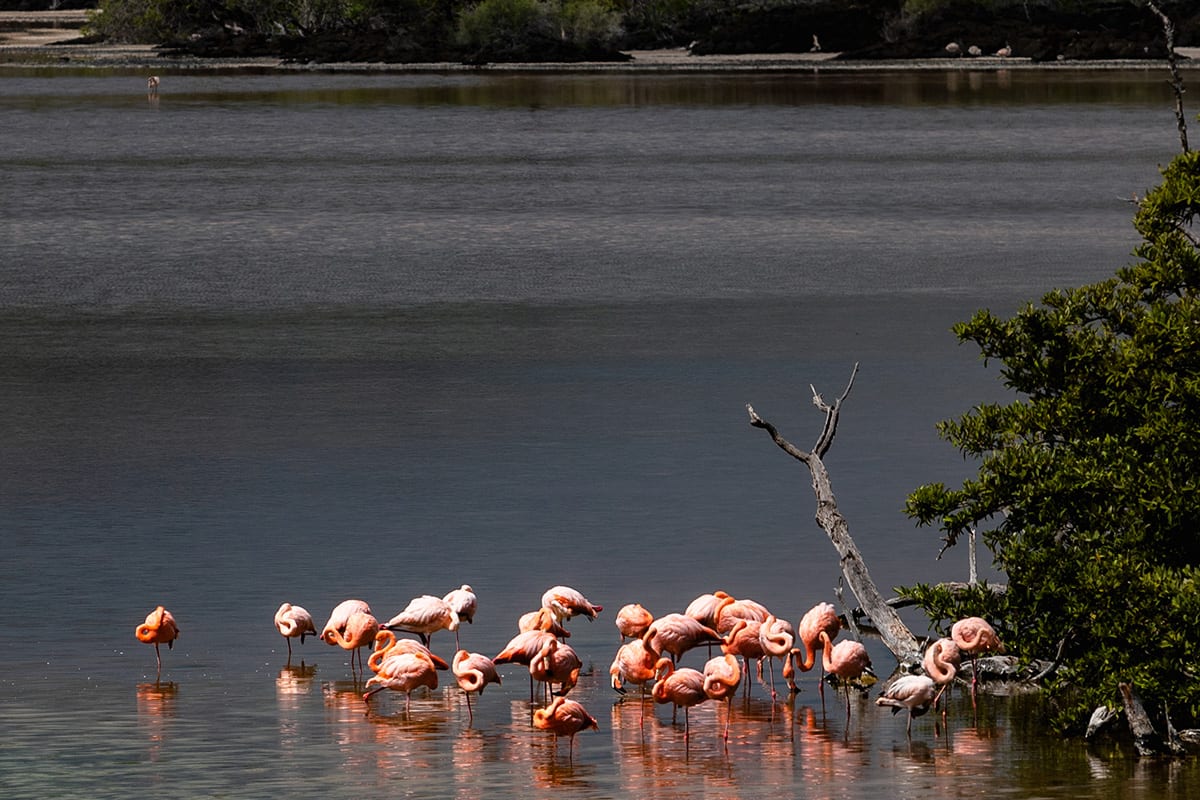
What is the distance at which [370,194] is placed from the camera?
42.8 metres

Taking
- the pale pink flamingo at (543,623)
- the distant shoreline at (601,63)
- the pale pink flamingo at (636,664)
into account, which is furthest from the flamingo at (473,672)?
the distant shoreline at (601,63)

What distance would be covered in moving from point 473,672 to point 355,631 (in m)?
0.93

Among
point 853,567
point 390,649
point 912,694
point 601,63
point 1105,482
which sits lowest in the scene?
point 912,694

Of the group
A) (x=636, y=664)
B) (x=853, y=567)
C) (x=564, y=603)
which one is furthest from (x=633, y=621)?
(x=853, y=567)

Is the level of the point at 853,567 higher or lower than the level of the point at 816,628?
higher

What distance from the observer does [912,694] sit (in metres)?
9.93

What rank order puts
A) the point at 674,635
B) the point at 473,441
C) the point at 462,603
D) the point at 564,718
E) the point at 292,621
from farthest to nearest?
the point at 473,441, the point at 462,603, the point at 292,621, the point at 674,635, the point at 564,718

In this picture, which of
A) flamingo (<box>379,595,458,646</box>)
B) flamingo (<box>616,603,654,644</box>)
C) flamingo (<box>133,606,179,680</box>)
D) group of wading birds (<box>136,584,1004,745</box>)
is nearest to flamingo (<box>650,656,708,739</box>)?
group of wading birds (<box>136,584,1004,745</box>)

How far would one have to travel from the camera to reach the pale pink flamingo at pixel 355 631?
35.9 feet

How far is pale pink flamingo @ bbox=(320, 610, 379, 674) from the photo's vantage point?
1093cm

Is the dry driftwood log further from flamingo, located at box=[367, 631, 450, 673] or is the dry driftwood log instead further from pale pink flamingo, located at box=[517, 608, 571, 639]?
flamingo, located at box=[367, 631, 450, 673]

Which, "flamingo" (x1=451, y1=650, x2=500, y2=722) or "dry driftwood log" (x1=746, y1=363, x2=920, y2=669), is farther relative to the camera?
"dry driftwood log" (x1=746, y1=363, x2=920, y2=669)

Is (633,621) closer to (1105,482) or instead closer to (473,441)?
(1105,482)

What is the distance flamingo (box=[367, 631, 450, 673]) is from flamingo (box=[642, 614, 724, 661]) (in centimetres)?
102
